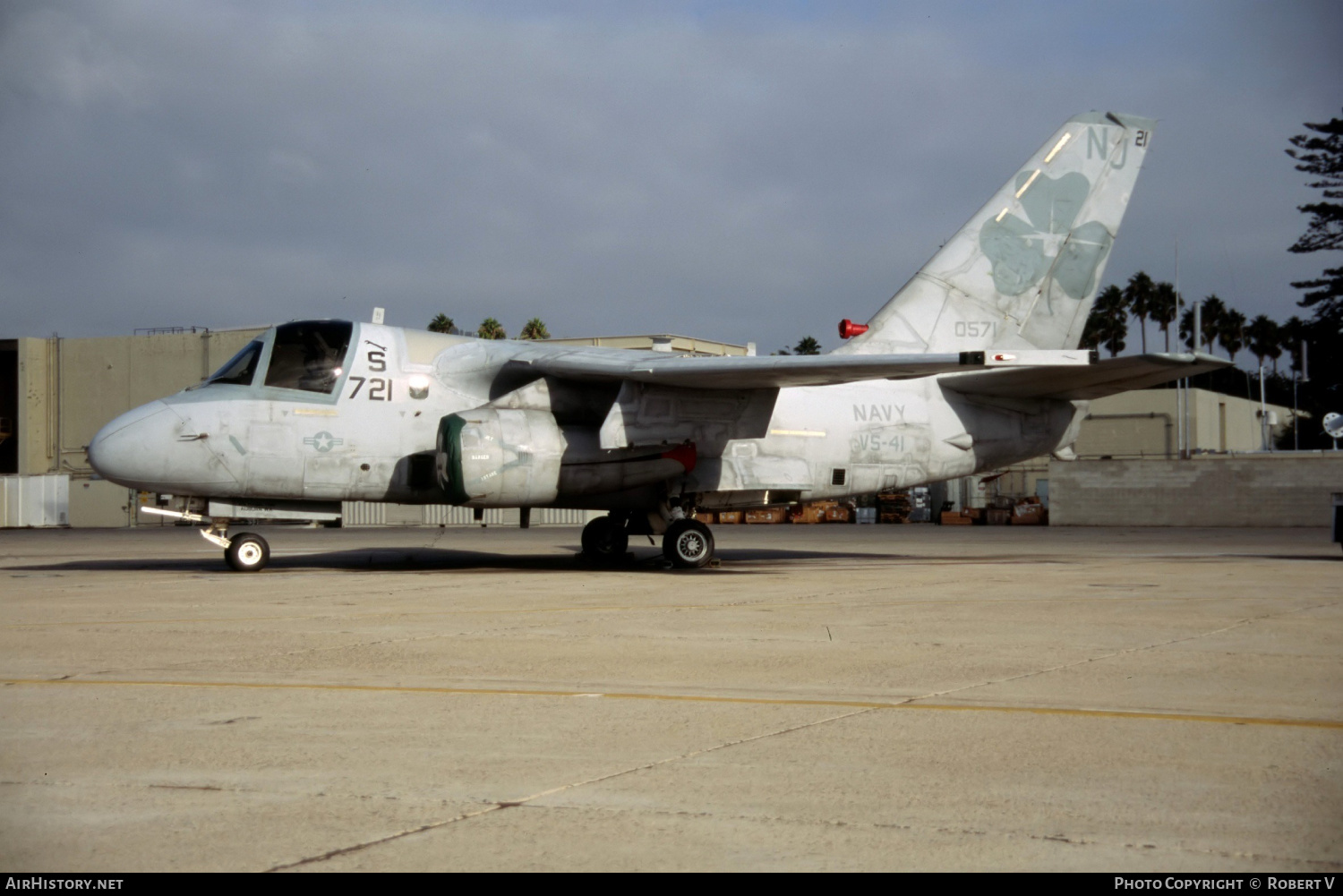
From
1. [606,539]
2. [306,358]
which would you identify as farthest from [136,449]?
[606,539]

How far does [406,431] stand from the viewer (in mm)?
16625

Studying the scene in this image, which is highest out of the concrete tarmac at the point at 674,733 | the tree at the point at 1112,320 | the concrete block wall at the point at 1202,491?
the tree at the point at 1112,320

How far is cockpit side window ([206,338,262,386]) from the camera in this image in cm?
1622

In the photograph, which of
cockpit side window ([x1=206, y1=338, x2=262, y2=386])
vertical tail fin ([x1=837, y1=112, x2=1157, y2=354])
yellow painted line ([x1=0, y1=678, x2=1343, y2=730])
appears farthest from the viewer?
vertical tail fin ([x1=837, y1=112, x2=1157, y2=354])

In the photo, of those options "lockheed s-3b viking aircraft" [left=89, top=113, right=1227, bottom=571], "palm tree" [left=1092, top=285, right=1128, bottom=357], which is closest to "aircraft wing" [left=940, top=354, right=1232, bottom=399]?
"lockheed s-3b viking aircraft" [left=89, top=113, right=1227, bottom=571]

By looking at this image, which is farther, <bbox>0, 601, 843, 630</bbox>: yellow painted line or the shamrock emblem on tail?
the shamrock emblem on tail

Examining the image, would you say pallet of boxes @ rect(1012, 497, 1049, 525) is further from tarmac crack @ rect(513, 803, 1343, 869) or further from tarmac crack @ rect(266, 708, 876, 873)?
tarmac crack @ rect(513, 803, 1343, 869)

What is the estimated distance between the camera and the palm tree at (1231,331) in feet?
370

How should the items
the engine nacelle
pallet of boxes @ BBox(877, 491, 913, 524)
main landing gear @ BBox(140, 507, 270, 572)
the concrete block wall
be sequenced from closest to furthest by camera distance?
the engine nacelle < main landing gear @ BBox(140, 507, 270, 572) < the concrete block wall < pallet of boxes @ BBox(877, 491, 913, 524)

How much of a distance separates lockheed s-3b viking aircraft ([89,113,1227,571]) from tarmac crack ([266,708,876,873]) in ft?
33.0

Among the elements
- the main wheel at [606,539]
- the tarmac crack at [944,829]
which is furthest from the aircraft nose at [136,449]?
the tarmac crack at [944,829]

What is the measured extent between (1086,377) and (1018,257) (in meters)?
2.70

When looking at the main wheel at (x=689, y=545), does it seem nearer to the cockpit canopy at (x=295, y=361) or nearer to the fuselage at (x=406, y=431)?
the fuselage at (x=406, y=431)

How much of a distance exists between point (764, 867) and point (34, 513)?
5853 cm
